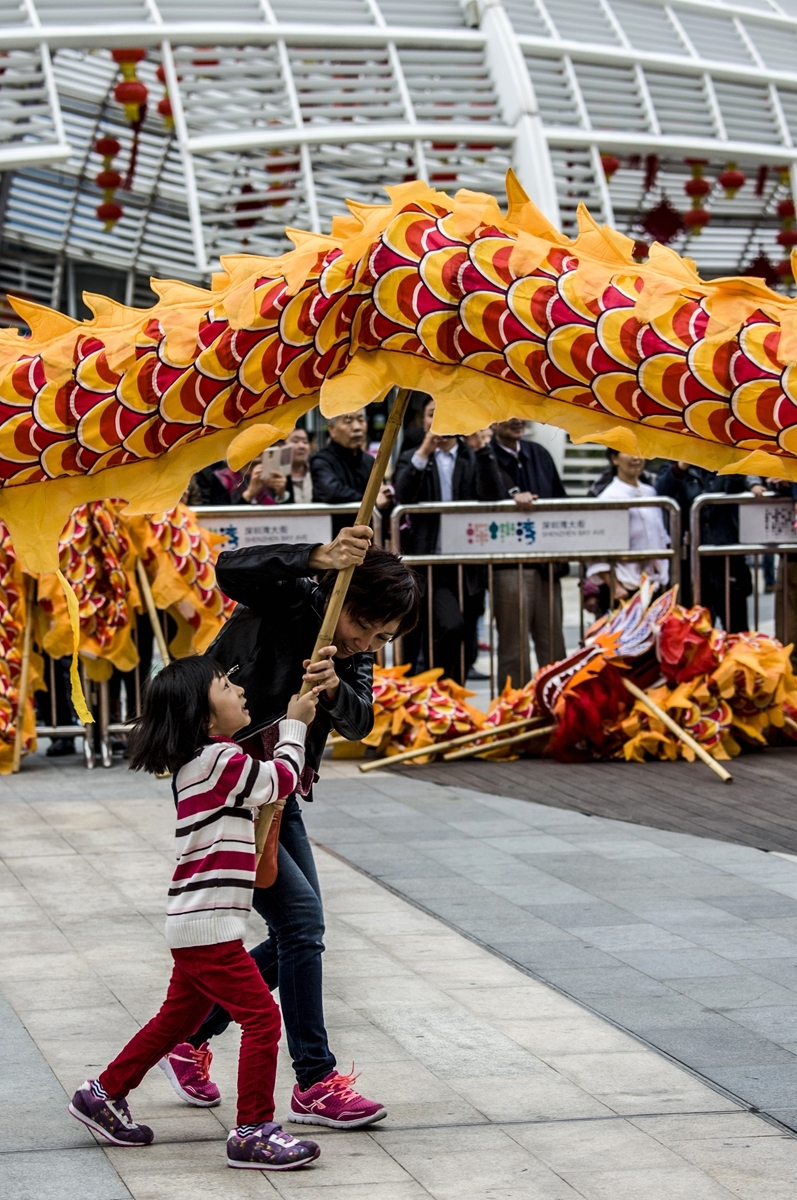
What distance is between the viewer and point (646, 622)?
32.9 ft

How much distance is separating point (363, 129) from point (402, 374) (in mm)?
15379

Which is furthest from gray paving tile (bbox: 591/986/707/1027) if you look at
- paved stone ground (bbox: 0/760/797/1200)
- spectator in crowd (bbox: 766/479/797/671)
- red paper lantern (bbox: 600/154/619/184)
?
red paper lantern (bbox: 600/154/619/184)

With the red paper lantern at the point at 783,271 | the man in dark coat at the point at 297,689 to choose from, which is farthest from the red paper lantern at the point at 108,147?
the man in dark coat at the point at 297,689

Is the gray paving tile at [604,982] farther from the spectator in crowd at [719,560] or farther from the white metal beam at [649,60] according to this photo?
the white metal beam at [649,60]

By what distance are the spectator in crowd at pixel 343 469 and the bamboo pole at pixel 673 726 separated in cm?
212

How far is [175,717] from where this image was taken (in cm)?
431

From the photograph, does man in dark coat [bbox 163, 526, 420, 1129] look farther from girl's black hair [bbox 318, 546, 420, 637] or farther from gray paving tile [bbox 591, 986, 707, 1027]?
gray paving tile [bbox 591, 986, 707, 1027]

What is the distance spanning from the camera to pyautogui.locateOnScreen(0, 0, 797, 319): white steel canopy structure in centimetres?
1845

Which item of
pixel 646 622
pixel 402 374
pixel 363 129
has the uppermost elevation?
pixel 363 129

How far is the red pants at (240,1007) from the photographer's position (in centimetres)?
429

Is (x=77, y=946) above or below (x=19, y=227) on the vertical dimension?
below

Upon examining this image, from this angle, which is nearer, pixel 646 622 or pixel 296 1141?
pixel 296 1141

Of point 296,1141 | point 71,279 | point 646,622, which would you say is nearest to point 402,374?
point 296,1141

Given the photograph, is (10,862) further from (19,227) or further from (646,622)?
(19,227)
